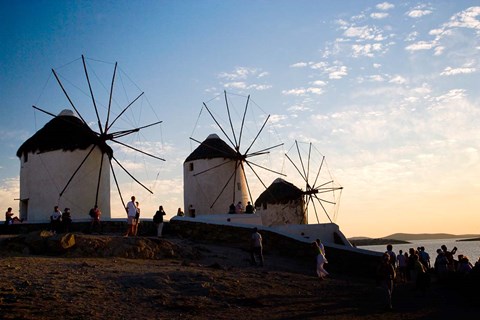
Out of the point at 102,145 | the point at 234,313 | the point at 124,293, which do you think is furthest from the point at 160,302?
the point at 102,145

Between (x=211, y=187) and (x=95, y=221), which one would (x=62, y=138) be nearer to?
(x=95, y=221)

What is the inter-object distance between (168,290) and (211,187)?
19.8 m

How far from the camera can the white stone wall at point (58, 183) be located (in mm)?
22500

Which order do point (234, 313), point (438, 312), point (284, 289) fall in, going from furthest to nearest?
point (284, 289)
point (438, 312)
point (234, 313)

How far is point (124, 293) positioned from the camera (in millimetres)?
9703

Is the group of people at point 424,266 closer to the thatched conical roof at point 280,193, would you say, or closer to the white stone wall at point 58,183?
the white stone wall at point 58,183

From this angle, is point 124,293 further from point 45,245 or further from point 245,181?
point 245,181

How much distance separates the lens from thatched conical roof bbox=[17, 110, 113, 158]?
22875mm

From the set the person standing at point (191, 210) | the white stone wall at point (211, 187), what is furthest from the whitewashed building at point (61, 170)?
the white stone wall at point (211, 187)

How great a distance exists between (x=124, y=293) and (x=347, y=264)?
11434 mm

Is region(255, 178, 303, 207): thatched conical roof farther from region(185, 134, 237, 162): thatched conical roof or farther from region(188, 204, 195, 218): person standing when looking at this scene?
region(188, 204, 195, 218): person standing

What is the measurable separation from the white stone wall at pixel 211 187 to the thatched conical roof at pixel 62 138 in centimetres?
772

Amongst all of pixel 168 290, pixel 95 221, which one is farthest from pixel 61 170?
pixel 168 290

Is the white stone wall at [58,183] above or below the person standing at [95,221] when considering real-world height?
above
